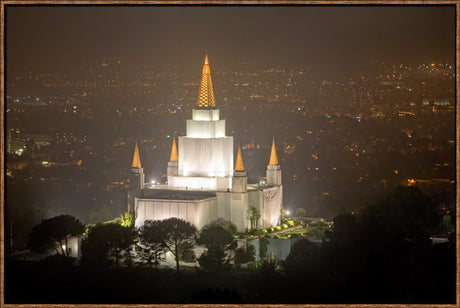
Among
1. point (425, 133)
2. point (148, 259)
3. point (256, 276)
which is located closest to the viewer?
point (256, 276)

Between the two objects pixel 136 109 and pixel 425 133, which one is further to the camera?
pixel 136 109

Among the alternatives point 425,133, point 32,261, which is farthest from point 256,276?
point 425,133

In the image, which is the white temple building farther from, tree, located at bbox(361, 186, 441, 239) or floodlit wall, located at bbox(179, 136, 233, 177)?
tree, located at bbox(361, 186, 441, 239)

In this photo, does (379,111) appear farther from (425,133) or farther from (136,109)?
(136,109)

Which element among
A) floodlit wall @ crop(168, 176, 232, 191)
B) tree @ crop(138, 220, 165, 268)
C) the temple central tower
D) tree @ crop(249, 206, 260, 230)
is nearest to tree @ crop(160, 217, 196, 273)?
tree @ crop(138, 220, 165, 268)

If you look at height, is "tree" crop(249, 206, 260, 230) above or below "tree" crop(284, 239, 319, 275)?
above

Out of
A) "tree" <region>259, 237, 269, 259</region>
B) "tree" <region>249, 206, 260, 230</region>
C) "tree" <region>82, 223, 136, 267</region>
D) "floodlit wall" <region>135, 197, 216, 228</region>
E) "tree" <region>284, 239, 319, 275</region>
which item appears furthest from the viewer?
"tree" <region>249, 206, 260, 230</region>

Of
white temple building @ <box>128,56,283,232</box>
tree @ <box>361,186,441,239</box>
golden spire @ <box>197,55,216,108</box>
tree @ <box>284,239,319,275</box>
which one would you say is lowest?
tree @ <box>284,239,319,275</box>
